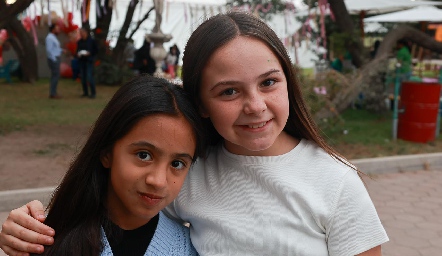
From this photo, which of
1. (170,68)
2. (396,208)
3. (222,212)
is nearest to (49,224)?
(222,212)

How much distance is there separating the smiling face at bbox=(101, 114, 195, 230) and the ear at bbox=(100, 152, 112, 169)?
3cm

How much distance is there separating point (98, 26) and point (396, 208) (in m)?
13.6

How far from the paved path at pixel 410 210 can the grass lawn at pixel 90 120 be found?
78 cm

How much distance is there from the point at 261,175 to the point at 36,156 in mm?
5722

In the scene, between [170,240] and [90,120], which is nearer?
[170,240]

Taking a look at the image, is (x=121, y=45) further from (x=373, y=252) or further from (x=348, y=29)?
(x=373, y=252)

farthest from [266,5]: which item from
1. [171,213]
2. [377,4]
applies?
[171,213]

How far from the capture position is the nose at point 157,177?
55.1 inches

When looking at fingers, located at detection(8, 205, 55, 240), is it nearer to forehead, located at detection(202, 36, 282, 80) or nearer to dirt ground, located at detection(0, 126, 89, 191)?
forehead, located at detection(202, 36, 282, 80)

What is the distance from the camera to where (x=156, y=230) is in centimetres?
160

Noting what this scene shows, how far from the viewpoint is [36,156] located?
6746mm

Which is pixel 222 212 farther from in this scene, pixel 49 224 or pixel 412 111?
pixel 412 111

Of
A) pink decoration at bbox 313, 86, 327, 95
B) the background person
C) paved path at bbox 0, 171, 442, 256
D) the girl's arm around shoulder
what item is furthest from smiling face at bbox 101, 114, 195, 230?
the background person

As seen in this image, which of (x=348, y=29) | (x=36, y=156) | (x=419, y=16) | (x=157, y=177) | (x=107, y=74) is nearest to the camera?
(x=157, y=177)
